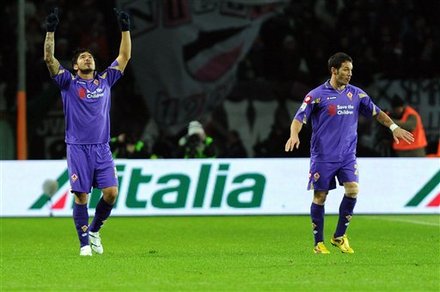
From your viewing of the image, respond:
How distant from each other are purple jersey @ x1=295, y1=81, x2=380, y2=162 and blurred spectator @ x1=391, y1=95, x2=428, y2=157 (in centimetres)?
807

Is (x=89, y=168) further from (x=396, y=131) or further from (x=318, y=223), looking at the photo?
(x=396, y=131)

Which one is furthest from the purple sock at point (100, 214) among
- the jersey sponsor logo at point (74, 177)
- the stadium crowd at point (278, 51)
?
the stadium crowd at point (278, 51)

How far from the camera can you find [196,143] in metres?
21.1

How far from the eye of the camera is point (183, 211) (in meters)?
19.2

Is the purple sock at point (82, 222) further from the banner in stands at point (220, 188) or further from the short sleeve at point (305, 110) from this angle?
the banner in stands at point (220, 188)

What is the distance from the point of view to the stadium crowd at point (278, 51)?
22984mm

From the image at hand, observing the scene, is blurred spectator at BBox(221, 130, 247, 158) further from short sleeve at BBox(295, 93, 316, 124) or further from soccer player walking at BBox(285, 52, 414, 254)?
short sleeve at BBox(295, 93, 316, 124)

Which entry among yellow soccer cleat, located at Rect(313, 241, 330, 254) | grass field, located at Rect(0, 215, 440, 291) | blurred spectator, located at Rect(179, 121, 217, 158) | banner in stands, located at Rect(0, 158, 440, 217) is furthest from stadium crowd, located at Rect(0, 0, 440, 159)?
yellow soccer cleat, located at Rect(313, 241, 330, 254)

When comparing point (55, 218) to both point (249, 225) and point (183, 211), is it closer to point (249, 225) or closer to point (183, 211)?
point (183, 211)

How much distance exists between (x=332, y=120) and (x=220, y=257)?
1755mm

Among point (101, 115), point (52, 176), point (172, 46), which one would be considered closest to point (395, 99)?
point (172, 46)

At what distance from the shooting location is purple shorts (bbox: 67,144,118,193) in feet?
41.4

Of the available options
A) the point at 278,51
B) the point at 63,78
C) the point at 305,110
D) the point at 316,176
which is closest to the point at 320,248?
the point at 316,176

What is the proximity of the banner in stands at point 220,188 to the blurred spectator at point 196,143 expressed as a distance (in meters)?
1.52
